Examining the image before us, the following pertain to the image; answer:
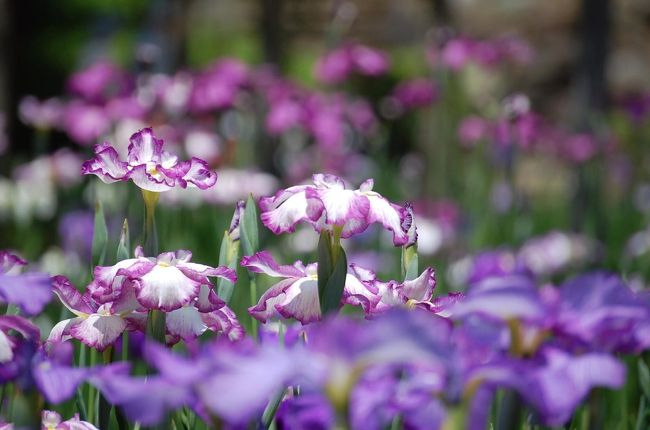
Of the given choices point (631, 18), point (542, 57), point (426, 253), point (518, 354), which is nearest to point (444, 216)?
point (426, 253)

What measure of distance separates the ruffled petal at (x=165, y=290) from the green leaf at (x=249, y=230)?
0.16m

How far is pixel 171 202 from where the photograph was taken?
3342mm

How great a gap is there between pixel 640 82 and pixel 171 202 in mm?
5811

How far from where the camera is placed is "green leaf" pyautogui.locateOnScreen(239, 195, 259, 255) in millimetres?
1035

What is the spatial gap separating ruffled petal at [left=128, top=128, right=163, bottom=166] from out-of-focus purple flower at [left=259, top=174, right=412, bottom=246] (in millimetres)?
135

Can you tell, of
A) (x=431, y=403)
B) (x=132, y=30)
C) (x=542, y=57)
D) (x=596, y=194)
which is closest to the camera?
(x=431, y=403)

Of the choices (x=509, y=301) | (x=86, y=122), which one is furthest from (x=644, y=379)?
(x=86, y=122)

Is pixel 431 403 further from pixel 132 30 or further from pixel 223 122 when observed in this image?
pixel 132 30

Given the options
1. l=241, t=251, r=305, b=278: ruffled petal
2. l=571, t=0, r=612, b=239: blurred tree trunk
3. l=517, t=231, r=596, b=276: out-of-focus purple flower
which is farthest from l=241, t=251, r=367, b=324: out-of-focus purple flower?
l=571, t=0, r=612, b=239: blurred tree trunk

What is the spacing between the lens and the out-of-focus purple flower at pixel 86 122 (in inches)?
129

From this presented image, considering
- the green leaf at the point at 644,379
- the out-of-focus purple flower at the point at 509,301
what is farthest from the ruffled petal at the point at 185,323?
the green leaf at the point at 644,379

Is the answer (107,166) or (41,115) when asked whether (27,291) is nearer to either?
(107,166)

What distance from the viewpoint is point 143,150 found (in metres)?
1.01

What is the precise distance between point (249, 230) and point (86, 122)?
240 centimetres
